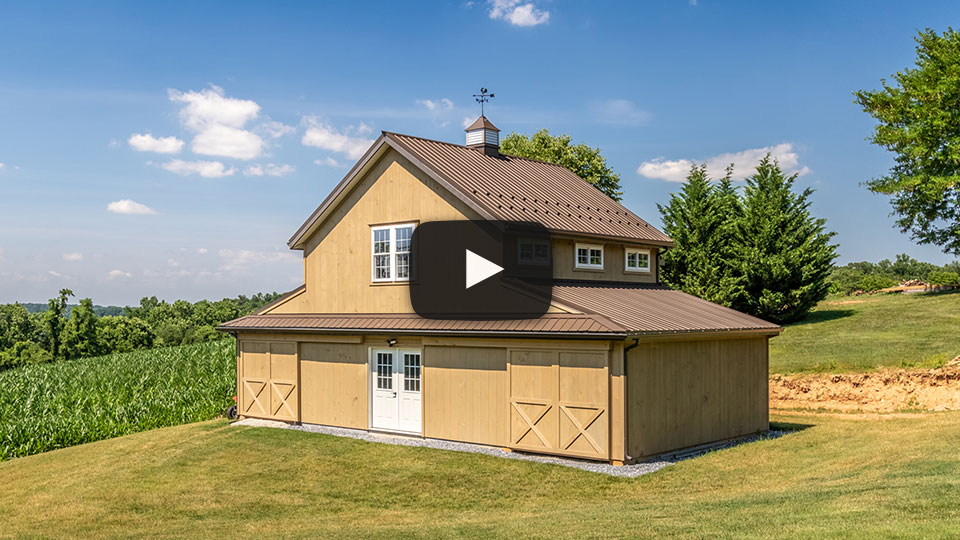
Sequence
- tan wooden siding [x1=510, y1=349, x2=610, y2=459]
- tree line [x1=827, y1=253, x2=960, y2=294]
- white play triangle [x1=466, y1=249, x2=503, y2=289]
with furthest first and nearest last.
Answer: tree line [x1=827, y1=253, x2=960, y2=294] → white play triangle [x1=466, y1=249, x2=503, y2=289] → tan wooden siding [x1=510, y1=349, x2=610, y2=459]

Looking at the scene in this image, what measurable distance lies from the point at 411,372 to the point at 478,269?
3.17 m

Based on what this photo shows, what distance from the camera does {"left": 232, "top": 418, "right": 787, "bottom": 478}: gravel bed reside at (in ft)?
53.6

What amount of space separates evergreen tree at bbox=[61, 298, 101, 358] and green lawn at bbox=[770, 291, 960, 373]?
46167 mm

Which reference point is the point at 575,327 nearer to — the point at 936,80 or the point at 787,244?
the point at 787,244

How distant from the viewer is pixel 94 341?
5934cm

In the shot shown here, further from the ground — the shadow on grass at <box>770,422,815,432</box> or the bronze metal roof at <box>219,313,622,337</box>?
the bronze metal roof at <box>219,313,622,337</box>

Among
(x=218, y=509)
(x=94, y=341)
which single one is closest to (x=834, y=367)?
(x=218, y=509)

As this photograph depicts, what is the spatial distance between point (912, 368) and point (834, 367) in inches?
98.7

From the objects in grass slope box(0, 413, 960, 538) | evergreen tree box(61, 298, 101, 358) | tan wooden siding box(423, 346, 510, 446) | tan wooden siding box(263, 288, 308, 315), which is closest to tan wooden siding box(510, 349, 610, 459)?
tan wooden siding box(423, 346, 510, 446)

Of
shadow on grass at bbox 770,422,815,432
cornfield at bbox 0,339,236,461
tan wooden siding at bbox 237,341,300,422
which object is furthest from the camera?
cornfield at bbox 0,339,236,461

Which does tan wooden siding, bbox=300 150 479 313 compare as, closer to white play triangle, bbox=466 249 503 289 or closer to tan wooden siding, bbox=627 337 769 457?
white play triangle, bbox=466 249 503 289

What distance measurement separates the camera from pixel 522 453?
17844 mm

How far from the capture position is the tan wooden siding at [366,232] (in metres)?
20.8
